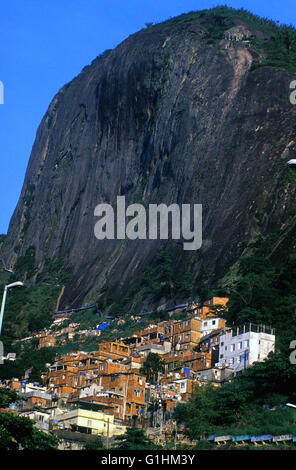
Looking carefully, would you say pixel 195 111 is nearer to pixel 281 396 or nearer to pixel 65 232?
pixel 65 232

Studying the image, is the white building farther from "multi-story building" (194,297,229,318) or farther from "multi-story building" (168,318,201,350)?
"multi-story building" (194,297,229,318)

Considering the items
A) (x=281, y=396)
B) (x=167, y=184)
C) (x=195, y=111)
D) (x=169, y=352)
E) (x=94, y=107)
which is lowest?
(x=281, y=396)

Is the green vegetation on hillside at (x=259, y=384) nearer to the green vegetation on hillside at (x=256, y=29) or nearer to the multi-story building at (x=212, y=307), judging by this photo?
the multi-story building at (x=212, y=307)

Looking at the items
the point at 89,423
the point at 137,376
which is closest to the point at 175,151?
the point at 137,376

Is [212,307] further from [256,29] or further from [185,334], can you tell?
[256,29]

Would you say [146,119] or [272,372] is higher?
[146,119]

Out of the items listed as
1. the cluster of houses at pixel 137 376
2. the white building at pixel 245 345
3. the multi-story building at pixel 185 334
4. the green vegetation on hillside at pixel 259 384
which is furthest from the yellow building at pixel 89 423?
the multi-story building at pixel 185 334

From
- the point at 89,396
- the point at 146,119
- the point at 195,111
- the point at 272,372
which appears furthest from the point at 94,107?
the point at 272,372
